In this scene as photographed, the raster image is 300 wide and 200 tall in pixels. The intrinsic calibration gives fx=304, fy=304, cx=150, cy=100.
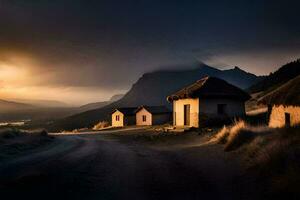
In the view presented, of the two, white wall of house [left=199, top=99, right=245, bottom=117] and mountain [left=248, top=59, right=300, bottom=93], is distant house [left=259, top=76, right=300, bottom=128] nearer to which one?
white wall of house [left=199, top=99, right=245, bottom=117]

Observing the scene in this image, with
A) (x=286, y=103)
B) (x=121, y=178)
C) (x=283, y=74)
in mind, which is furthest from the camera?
(x=283, y=74)

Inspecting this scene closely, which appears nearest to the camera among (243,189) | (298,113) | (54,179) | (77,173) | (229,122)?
(243,189)

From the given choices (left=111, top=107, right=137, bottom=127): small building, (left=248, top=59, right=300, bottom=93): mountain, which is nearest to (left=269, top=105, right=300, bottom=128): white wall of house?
(left=111, top=107, right=137, bottom=127): small building

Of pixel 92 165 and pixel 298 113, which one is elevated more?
pixel 298 113

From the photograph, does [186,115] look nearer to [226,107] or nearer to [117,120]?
[226,107]

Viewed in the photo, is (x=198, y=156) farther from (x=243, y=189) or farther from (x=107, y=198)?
(x=107, y=198)

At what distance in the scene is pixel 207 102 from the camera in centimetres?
3025

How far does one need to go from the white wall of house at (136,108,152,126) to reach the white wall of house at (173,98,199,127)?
818 inches

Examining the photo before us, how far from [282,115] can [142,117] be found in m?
39.4

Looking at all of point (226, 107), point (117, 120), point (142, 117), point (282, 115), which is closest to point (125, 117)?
point (117, 120)

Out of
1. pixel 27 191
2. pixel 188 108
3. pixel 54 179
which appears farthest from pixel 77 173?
pixel 188 108

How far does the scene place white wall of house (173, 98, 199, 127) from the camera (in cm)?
2988

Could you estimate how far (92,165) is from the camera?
10.9 m

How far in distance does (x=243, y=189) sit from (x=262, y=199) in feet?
2.91
